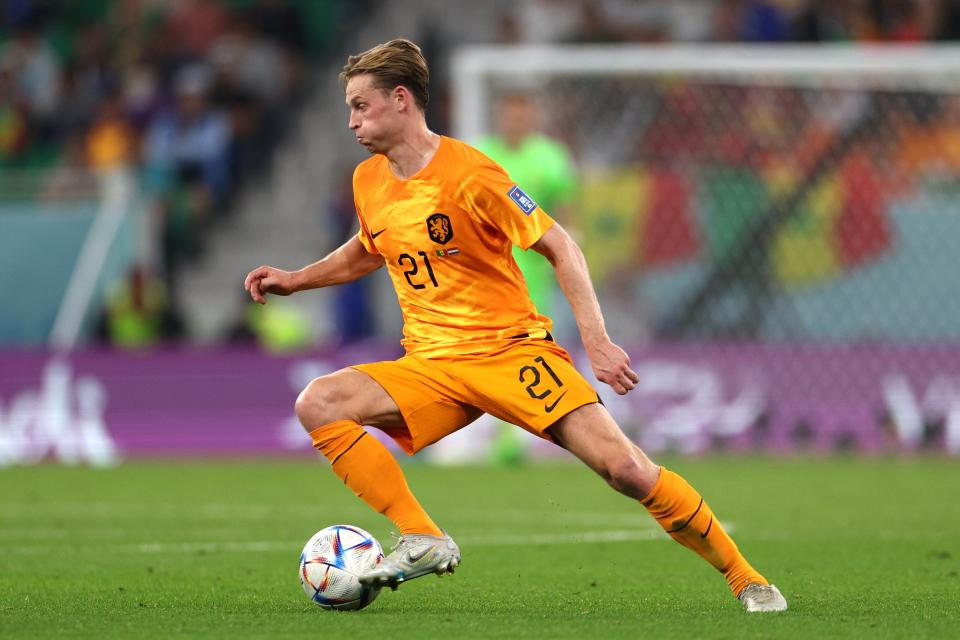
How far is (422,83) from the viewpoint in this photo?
20.1 feet

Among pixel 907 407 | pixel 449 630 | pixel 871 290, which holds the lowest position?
pixel 449 630

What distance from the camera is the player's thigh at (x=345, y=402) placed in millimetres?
6027

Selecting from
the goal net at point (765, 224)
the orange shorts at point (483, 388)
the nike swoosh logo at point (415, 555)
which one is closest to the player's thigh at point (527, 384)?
the orange shorts at point (483, 388)

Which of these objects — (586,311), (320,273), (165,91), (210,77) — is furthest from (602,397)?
(586,311)

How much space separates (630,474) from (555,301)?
380 inches

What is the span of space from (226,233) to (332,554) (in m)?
13.4

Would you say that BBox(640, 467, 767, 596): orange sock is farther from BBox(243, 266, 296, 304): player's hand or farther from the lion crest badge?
BBox(243, 266, 296, 304): player's hand

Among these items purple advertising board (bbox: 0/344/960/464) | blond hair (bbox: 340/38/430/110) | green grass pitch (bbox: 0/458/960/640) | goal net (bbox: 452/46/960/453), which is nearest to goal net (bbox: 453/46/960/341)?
goal net (bbox: 452/46/960/453)

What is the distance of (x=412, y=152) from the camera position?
6070 millimetres

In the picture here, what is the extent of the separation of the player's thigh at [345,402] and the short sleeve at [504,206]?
27.7 inches

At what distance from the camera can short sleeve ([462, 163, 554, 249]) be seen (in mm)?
5832

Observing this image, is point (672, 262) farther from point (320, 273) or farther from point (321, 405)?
point (321, 405)

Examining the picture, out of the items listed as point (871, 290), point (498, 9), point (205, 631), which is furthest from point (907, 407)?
point (205, 631)

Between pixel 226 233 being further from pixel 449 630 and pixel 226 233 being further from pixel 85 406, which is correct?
pixel 449 630
